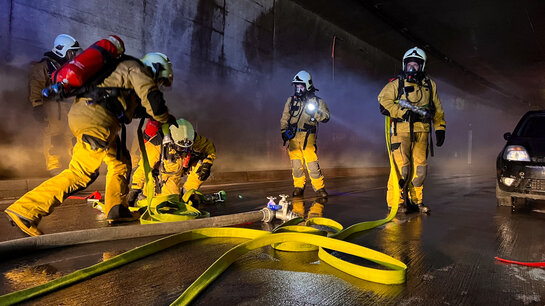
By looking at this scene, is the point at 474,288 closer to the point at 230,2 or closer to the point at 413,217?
the point at 413,217

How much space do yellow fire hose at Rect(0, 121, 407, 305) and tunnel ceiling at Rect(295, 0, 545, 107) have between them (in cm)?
1037

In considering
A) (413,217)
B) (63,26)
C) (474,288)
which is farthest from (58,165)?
(474,288)

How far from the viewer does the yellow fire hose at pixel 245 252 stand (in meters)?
1.76

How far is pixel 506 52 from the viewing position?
15391 millimetres

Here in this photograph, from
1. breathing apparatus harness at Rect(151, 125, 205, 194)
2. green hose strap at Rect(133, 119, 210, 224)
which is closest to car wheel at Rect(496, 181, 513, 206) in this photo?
green hose strap at Rect(133, 119, 210, 224)

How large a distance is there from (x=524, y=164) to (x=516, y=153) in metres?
0.18

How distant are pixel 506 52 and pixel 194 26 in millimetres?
13995

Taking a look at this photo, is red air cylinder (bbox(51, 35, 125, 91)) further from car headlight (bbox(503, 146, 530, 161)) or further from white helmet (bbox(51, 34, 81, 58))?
car headlight (bbox(503, 146, 530, 161))

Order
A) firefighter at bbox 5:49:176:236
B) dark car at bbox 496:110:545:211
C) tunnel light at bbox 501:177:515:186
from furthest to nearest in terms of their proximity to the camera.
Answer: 1. tunnel light at bbox 501:177:515:186
2. dark car at bbox 496:110:545:211
3. firefighter at bbox 5:49:176:236

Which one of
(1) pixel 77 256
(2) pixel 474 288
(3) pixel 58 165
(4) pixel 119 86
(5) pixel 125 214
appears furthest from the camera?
(3) pixel 58 165

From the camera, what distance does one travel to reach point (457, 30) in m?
13.0

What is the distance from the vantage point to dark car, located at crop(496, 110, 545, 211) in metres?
4.14

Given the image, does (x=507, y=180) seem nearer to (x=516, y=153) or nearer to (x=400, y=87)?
(x=516, y=153)

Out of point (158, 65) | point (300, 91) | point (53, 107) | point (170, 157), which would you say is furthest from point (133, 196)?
point (300, 91)
